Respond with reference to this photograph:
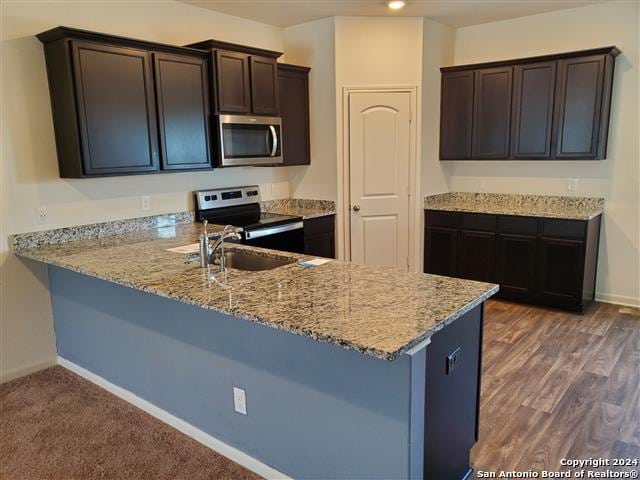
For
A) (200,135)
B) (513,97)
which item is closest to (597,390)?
(513,97)

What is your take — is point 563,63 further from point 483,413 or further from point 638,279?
point 483,413

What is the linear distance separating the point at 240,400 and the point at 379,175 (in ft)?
10.1

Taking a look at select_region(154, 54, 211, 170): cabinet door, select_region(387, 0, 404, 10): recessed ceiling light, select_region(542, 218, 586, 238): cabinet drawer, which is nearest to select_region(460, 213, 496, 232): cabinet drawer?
select_region(542, 218, 586, 238): cabinet drawer

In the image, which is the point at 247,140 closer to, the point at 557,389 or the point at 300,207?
the point at 300,207

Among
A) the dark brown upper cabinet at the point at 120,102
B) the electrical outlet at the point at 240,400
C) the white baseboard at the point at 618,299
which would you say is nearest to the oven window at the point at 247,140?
the dark brown upper cabinet at the point at 120,102

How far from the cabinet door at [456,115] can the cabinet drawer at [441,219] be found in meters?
0.62

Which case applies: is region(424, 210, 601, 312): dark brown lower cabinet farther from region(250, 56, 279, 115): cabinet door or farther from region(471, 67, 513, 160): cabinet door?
region(250, 56, 279, 115): cabinet door

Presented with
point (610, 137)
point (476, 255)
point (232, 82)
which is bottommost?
point (476, 255)

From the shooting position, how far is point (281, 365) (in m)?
2.01

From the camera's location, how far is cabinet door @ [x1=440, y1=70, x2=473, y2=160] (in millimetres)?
4816

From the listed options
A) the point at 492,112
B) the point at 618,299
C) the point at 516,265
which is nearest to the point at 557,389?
the point at 516,265

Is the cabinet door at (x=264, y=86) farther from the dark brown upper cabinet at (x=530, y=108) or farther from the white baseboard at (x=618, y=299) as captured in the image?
the white baseboard at (x=618, y=299)

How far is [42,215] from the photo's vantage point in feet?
10.5

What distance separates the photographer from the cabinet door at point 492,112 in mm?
4613
